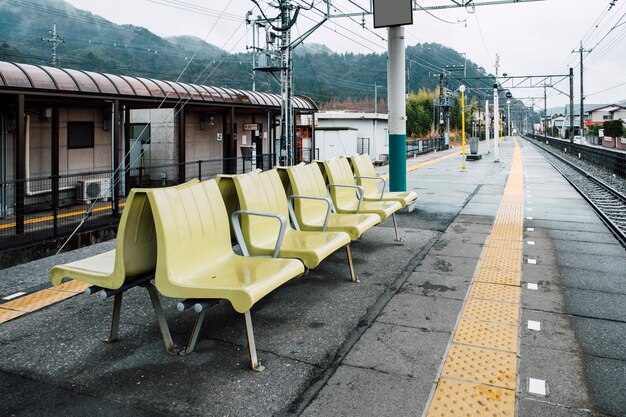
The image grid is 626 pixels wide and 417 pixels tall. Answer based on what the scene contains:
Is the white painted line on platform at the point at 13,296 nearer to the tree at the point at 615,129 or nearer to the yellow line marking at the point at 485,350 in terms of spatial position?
the yellow line marking at the point at 485,350

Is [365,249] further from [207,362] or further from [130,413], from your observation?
[130,413]

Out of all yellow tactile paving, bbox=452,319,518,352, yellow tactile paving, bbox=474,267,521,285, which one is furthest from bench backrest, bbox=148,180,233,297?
yellow tactile paving, bbox=474,267,521,285

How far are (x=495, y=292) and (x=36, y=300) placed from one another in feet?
12.9

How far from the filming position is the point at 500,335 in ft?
12.5

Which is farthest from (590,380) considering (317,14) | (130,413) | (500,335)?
(317,14)

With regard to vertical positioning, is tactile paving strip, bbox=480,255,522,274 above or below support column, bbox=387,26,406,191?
below

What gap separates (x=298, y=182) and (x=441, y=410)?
318cm

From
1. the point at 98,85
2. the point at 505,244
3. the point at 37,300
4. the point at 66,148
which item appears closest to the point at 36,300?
the point at 37,300

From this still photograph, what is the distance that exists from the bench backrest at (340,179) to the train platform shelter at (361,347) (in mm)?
918

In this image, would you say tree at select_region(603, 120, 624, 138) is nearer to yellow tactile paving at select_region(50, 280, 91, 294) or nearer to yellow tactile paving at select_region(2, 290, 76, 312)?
yellow tactile paving at select_region(50, 280, 91, 294)

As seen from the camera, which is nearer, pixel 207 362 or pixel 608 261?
pixel 207 362

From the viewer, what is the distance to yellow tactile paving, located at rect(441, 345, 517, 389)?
3121 mm

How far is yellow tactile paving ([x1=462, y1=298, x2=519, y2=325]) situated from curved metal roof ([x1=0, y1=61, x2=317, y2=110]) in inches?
287

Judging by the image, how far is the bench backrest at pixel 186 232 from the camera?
331 centimetres
